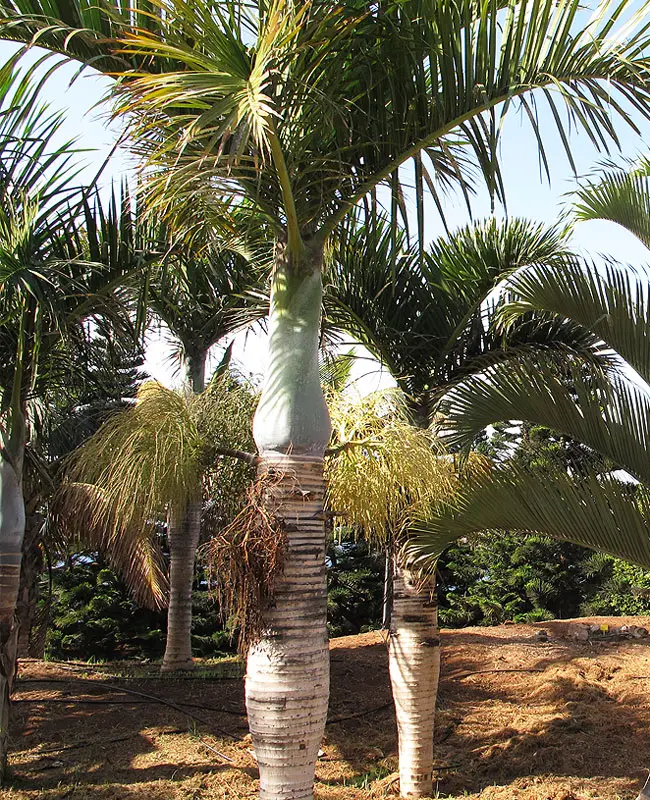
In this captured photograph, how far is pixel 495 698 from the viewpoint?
28.1ft

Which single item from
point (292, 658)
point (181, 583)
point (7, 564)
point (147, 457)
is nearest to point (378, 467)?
point (147, 457)

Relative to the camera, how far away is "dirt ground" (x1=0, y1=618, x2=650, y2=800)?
6.02 m

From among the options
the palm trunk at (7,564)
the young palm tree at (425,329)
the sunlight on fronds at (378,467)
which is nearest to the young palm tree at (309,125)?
the sunlight on fronds at (378,467)

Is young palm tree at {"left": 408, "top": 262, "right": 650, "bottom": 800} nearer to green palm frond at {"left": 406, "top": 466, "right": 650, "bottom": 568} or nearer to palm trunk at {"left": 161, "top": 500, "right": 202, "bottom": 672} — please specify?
green palm frond at {"left": 406, "top": 466, "right": 650, "bottom": 568}

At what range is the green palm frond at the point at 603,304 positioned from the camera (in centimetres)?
484

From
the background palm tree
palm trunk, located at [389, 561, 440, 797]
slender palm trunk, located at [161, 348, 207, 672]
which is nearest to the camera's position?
palm trunk, located at [389, 561, 440, 797]

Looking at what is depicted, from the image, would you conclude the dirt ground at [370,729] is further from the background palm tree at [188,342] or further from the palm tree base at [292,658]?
the palm tree base at [292,658]

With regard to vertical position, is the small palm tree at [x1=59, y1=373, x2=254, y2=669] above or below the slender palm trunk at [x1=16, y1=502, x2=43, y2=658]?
above

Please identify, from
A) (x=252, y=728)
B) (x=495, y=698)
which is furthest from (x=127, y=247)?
(x=495, y=698)

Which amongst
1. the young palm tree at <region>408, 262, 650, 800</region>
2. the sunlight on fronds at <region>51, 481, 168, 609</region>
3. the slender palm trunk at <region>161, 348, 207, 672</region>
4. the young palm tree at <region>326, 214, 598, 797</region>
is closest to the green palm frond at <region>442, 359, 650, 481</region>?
the young palm tree at <region>408, 262, 650, 800</region>

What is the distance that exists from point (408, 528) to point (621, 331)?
6.78 ft

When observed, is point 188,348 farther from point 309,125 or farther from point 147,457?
point 309,125

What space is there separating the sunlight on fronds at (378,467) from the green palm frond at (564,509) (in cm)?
43

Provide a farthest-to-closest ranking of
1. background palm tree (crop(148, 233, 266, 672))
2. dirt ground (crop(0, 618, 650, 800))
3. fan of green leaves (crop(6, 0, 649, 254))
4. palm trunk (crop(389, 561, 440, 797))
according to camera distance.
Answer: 1. background palm tree (crop(148, 233, 266, 672))
2. dirt ground (crop(0, 618, 650, 800))
3. palm trunk (crop(389, 561, 440, 797))
4. fan of green leaves (crop(6, 0, 649, 254))
